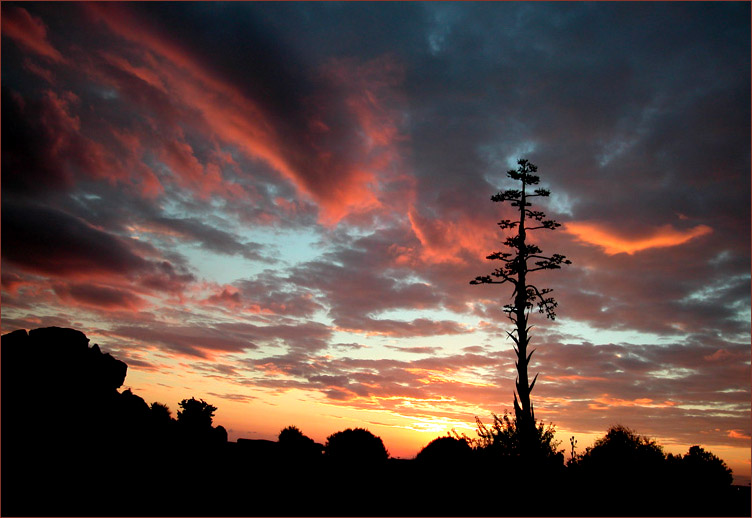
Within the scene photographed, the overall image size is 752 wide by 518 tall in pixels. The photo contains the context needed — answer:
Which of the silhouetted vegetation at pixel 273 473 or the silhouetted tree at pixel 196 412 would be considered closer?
the silhouetted vegetation at pixel 273 473

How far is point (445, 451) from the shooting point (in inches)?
1059

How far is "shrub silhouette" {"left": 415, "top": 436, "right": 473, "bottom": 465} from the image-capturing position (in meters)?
25.1

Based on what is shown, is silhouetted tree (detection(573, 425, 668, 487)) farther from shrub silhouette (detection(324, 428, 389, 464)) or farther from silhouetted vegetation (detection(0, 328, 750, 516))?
shrub silhouette (detection(324, 428, 389, 464))

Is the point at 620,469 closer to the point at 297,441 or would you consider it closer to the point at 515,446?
the point at 515,446

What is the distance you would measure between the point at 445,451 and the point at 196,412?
39.6 m

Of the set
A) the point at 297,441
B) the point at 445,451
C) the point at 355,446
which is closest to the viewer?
the point at 445,451

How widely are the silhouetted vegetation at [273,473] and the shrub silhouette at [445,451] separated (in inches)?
4.4

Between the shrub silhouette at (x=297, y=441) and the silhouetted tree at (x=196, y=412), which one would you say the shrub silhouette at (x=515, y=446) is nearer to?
the shrub silhouette at (x=297, y=441)

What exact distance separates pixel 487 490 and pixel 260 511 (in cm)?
962

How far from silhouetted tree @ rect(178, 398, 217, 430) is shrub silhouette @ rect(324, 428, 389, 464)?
82.3 feet

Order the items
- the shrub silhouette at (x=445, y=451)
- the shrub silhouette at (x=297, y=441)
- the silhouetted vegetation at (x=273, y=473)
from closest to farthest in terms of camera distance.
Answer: the silhouetted vegetation at (x=273, y=473) → the shrub silhouette at (x=445, y=451) → the shrub silhouette at (x=297, y=441)

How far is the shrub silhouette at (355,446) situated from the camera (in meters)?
32.8

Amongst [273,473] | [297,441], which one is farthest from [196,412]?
[273,473]

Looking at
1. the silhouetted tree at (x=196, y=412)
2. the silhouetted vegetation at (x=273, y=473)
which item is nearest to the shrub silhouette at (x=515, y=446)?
the silhouetted vegetation at (x=273, y=473)
